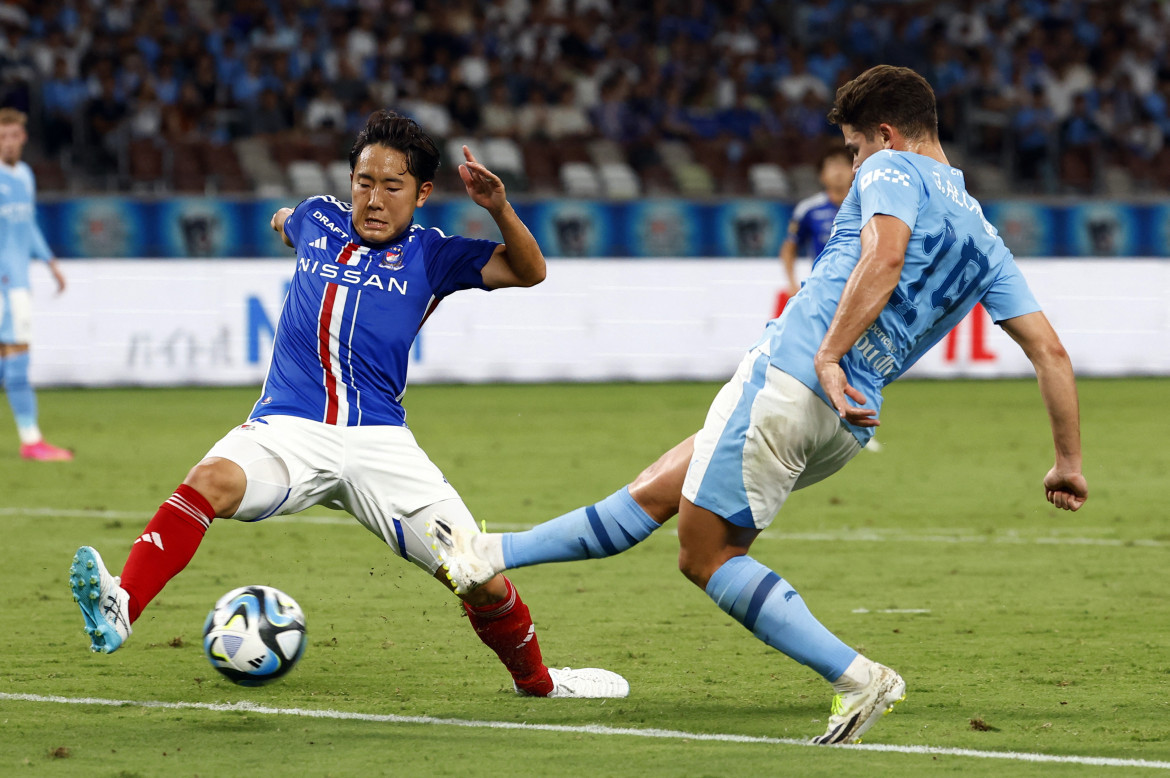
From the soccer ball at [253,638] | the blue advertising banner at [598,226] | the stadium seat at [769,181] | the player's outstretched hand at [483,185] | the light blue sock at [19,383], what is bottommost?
the light blue sock at [19,383]

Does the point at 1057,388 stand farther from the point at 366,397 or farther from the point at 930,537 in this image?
the point at 930,537

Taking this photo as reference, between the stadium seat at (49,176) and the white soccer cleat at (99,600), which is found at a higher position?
the white soccer cleat at (99,600)

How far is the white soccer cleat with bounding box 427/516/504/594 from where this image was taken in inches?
166

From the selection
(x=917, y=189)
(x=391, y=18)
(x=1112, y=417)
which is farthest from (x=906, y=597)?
(x=391, y=18)

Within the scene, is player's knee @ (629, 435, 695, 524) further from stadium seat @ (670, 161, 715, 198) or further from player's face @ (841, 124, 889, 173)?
stadium seat @ (670, 161, 715, 198)

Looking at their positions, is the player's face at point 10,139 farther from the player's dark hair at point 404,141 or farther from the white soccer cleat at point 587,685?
the white soccer cleat at point 587,685

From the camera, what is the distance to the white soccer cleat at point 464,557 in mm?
4215

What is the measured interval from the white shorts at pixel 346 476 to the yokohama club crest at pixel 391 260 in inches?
19.9

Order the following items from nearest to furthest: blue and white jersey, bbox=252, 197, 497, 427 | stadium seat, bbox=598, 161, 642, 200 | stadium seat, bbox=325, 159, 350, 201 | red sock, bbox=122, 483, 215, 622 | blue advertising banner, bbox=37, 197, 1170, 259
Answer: red sock, bbox=122, 483, 215, 622
blue and white jersey, bbox=252, 197, 497, 427
blue advertising banner, bbox=37, 197, 1170, 259
stadium seat, bbox=325, 159, 350, 201
stadium seat, bbox=598, 161, 642, 200

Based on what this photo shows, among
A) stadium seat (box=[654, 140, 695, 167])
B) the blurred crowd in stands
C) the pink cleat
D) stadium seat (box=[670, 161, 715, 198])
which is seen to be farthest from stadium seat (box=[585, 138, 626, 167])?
the pink cleat

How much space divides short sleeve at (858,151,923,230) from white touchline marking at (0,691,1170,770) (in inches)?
53.3

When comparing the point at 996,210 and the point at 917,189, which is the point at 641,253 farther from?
the point at 917,189

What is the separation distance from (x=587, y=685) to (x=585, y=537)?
72 centimetres

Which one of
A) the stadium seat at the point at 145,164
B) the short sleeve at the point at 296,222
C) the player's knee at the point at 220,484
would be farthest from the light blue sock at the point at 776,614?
the stadium seat at the point at 145,164
